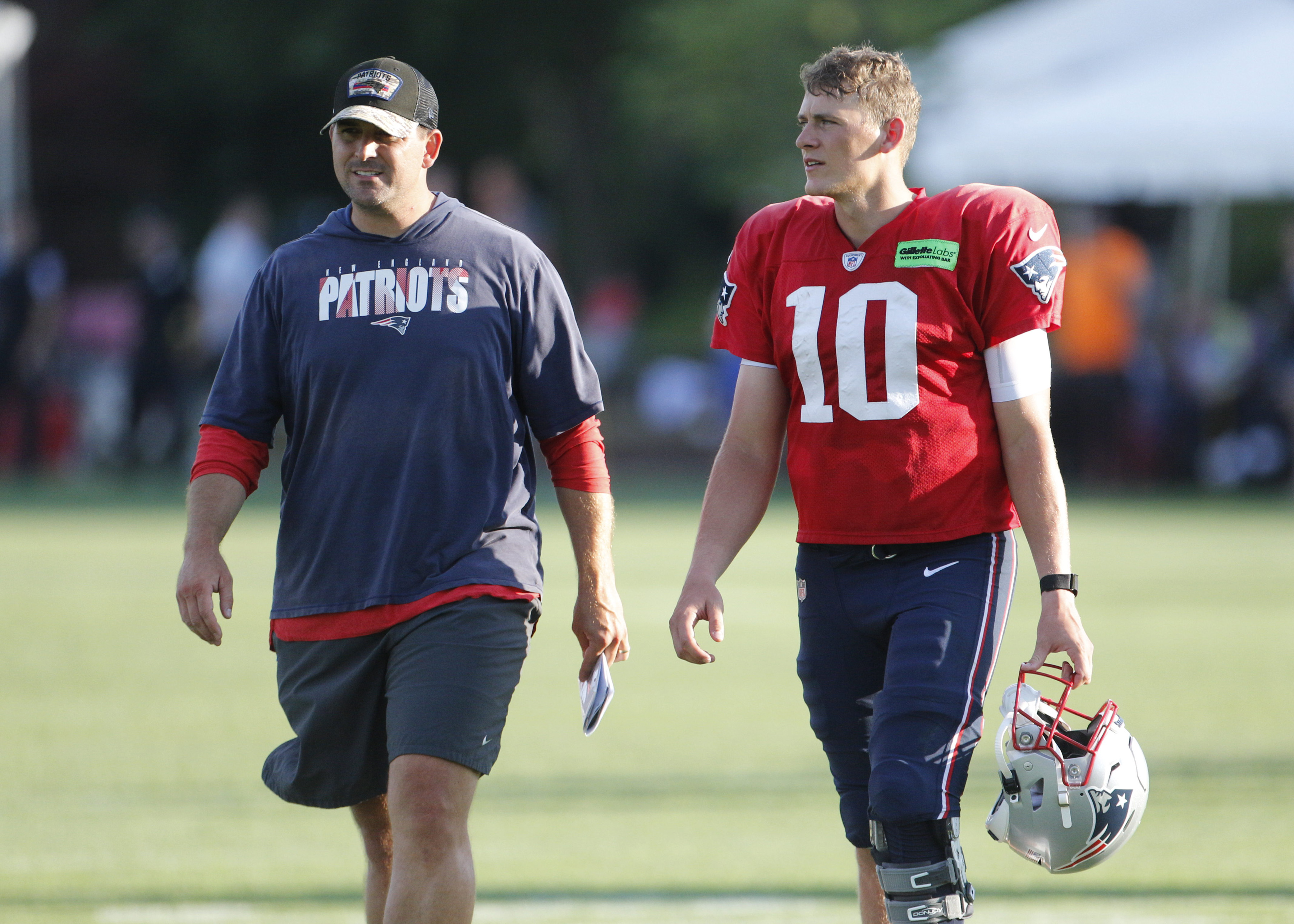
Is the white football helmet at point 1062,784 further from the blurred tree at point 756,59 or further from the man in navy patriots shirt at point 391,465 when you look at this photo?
the blurred tree at point 756,59

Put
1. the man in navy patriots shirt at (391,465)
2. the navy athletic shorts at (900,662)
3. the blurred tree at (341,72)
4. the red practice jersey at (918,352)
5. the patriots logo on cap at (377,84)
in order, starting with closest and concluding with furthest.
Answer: the navy athletic shorts at (900,662), the red practice jersey at (918,352), the man in navy patriots shirt at (391,465), the patriots logo on cap at (377,84), the blurred tree at (341,72)

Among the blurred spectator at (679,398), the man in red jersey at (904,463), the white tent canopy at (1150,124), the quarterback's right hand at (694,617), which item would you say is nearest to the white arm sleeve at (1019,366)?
the man in red jersey at (904,463)

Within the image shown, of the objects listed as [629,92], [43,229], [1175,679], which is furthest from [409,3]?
[1175,679]

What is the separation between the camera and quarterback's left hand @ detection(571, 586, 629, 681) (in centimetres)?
505

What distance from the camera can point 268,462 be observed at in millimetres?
5066

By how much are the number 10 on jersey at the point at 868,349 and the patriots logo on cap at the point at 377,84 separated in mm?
1177

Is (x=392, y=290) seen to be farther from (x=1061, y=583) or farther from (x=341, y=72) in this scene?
(x=341, y=72)

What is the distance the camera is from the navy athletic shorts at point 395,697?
4750 mm

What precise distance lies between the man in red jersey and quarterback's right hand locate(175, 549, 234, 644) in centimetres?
114

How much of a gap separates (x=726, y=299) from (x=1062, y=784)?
153cm

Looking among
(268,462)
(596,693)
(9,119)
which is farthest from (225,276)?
(596,693)

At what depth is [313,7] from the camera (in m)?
32.9

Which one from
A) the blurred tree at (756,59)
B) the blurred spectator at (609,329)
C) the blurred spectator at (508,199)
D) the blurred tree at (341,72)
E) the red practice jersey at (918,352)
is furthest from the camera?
the blurred tree at (341,72)

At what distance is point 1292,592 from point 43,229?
25.7m
